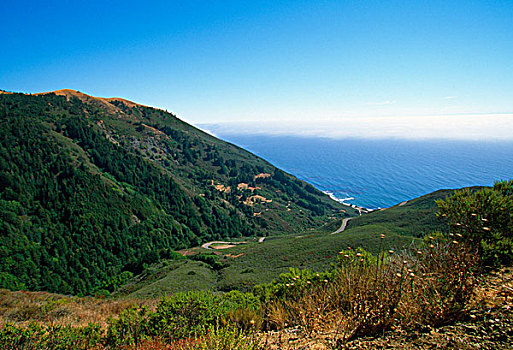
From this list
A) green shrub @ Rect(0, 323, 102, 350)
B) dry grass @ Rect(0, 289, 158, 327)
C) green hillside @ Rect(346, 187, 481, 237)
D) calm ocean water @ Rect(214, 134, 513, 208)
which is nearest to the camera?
green shrub @ Rect(0, 323, 102, 350)

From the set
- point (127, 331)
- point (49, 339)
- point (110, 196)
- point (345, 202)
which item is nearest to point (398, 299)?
point (127, 331)

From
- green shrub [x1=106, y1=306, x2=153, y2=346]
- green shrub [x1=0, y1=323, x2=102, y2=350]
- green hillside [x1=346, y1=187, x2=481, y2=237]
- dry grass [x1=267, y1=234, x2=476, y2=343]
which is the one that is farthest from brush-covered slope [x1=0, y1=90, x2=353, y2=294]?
dry grass [x1=267, y1=234, x2=476, y2=343]

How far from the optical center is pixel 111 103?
135000 mm

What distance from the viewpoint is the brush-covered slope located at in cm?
5031

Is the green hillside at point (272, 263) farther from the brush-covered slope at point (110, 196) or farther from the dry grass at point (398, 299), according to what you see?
the dry grass at point (398, 299)

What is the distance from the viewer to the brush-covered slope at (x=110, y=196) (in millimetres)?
50312

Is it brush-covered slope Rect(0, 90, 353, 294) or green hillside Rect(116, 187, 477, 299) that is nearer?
green hillside Rect(116, 187, 477, 299)

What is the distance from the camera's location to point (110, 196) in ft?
218

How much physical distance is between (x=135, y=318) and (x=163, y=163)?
10331cm

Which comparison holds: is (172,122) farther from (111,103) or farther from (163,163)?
(163,163)

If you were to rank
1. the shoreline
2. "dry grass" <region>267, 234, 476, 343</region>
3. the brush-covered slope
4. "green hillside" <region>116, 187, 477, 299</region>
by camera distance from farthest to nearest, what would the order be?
the shoreline, the brush-covered slope, "green hillside" <region>116, 187, 477, 299</region>, "dry grass" <region>267, 234, 476, 343</region>

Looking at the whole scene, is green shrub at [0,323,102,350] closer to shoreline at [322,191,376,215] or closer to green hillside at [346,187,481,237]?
green hillside at [346,187,481,237]

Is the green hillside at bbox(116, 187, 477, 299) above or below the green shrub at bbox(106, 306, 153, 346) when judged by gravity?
below

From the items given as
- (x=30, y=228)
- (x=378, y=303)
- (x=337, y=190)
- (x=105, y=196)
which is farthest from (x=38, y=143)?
(x=337, y=190)
